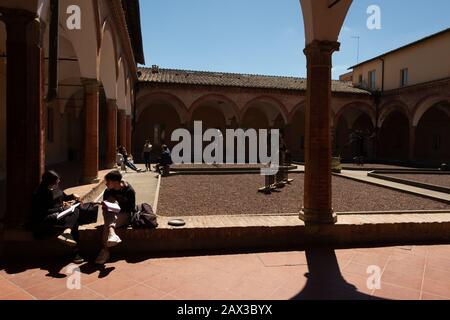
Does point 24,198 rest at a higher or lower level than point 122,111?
lower

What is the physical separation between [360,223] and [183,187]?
6.48 metres

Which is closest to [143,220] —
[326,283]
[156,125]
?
[326,283]

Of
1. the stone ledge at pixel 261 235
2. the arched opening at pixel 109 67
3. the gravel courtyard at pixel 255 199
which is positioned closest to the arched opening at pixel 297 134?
the gravel courtyard at pixel 255 199

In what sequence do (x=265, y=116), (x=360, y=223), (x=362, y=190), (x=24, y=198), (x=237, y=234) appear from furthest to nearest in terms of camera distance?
(x=265, y=116) < (x=362, y=190) < (x=360, y=223) < (x=237, y=234) < (x=24, y=198)

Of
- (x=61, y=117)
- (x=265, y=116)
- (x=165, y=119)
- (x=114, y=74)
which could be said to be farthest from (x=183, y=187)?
(x=265, y=116)

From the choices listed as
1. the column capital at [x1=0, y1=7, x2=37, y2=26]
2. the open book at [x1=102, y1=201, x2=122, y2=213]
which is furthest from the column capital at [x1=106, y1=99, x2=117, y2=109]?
the open book at [x1=102, y1=201, x2=122, y2=213]

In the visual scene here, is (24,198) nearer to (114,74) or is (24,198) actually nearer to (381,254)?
(381,254)

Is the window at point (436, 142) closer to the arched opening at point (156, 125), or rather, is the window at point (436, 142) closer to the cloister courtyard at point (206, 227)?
the cloister courtyard at point (206, 227)

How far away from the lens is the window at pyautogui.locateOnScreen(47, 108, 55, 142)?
14062 millimetres

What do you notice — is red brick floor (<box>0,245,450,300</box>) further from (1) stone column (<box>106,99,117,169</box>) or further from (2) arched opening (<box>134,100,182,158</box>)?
(2) arched opening (<box>134,100,182,158</box>)

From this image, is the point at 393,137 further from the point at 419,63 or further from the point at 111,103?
the point at 111,103

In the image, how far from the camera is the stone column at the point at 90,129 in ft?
27.0

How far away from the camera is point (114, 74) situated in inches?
447

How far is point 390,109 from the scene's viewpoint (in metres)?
24.0
